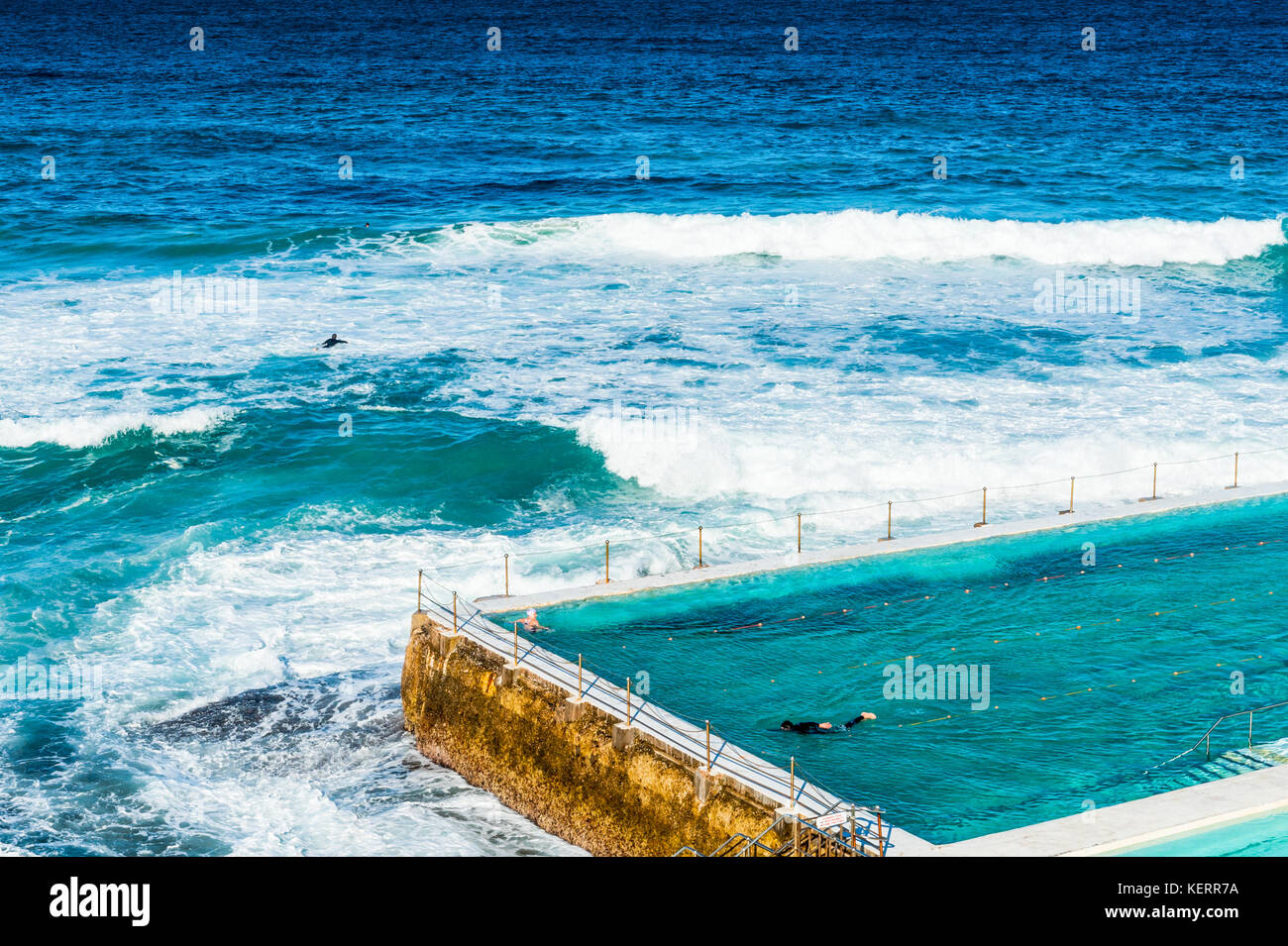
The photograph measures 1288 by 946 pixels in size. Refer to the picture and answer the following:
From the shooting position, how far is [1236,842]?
1310 cm

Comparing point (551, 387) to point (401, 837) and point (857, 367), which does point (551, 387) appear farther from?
point (401, 837)

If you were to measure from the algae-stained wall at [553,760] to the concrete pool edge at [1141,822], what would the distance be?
219cm

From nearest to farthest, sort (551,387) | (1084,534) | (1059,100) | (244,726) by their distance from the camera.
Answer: (244,726), (1084,534), (551,387), (1059,100)

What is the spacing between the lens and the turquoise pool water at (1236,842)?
12.9 m

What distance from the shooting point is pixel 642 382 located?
106 ft

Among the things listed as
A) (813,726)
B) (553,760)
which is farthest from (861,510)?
(553,760)

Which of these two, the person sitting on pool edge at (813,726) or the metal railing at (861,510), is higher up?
the metal railing at (861,510)

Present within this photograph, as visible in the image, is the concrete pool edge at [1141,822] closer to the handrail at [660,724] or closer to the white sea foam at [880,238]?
the handrail at [660,724]

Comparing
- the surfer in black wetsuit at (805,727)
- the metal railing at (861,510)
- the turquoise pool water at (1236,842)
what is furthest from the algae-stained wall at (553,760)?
the metal railing at (861,510)

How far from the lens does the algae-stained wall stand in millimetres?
14211

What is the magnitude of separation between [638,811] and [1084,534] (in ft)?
33.4

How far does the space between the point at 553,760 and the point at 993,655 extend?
5.84 metres

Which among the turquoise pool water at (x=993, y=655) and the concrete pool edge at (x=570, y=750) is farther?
the turquoise pool water at (x=993, y=655)
